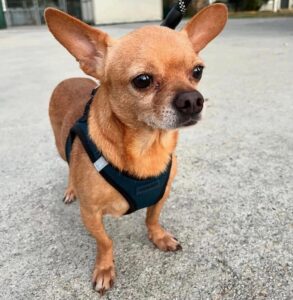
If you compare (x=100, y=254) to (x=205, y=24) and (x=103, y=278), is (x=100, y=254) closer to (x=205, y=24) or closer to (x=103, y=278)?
(x=103, y=278)

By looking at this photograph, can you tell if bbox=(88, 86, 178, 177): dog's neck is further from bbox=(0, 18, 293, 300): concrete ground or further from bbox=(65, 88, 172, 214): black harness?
bbox=(0, 18, 293, 300): concrete ground

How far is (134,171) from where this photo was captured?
178cm

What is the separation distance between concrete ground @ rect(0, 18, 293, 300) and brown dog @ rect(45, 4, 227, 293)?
160 mm

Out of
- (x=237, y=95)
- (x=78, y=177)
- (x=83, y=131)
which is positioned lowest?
(x=237, y=95)

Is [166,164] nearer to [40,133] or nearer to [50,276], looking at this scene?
[50,276]

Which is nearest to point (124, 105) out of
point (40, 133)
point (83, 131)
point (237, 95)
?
point (83, 131)

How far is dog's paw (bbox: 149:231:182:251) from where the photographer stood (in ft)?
6.67

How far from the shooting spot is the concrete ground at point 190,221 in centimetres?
182

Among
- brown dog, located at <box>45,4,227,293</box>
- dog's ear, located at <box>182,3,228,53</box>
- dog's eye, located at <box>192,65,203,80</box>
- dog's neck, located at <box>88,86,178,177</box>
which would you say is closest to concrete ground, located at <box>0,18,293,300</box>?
brown dog, located at <box>45,4,227,293</box>

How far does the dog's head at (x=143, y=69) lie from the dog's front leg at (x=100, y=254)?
0.49 metres

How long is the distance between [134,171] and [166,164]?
184mm

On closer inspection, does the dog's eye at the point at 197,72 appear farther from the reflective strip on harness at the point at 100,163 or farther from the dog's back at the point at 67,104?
the dog's back at the point at 67,104

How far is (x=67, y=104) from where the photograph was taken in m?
2.42

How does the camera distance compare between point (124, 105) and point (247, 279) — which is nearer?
point (124, 105)
